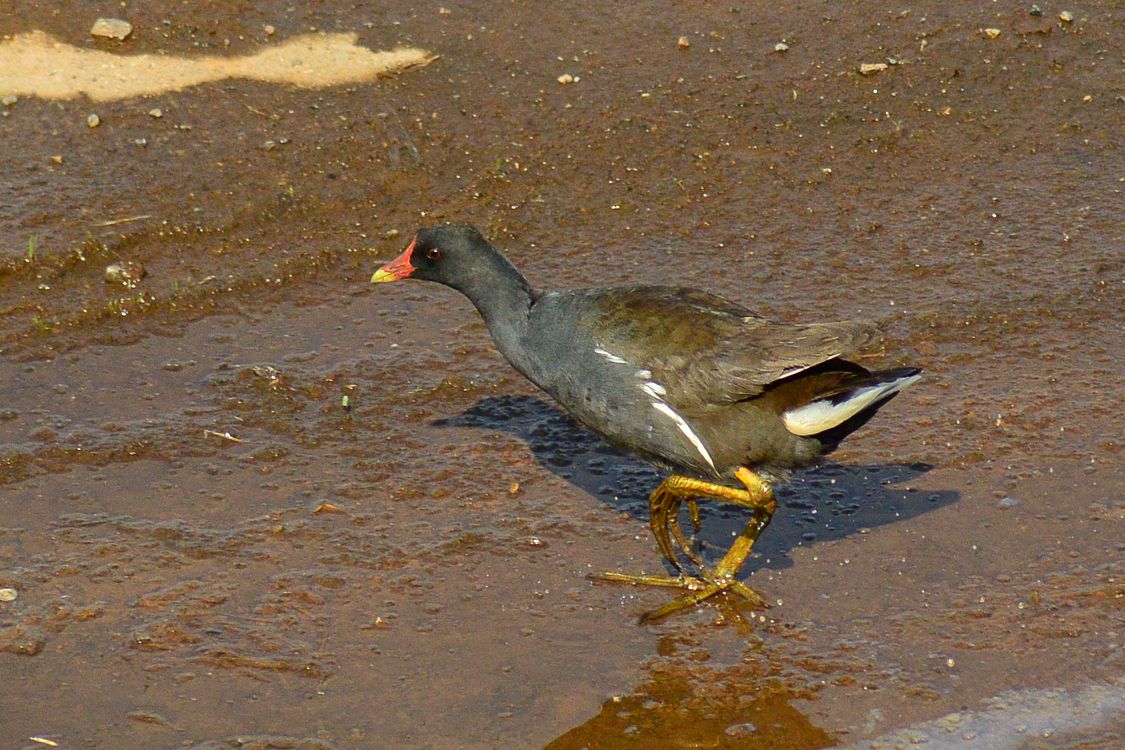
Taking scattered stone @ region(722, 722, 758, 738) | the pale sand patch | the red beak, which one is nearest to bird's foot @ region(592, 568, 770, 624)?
scattered stone @ region(722, 722, 758, 738)

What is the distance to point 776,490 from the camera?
5.89 metres

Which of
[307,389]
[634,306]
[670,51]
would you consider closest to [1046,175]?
[670,51]

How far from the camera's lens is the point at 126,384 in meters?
6.27

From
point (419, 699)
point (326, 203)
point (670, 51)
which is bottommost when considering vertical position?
point (419, 699)

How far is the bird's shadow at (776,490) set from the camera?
18.4ft

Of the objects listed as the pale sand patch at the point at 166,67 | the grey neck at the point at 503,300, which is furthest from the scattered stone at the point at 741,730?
the pale sand patch at the point at 166,67

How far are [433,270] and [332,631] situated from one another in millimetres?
1615

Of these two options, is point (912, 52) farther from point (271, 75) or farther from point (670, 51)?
point (271, 75)

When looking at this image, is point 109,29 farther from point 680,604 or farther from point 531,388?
point 680,604

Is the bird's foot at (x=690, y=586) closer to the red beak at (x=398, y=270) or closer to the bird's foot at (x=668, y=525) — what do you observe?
the bird's foot at (x=668, y=525)

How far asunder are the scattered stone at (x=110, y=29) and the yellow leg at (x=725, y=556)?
4790 mm

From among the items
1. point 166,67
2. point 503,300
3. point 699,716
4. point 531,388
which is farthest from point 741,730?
point 166,67

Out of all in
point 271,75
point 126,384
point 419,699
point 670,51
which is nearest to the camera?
point 419,699

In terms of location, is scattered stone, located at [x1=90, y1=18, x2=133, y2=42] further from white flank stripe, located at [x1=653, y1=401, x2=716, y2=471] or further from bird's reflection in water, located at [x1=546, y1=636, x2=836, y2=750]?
bird's reflection in water, located at [x1=546, y1=636, x2=836, y2=750]
